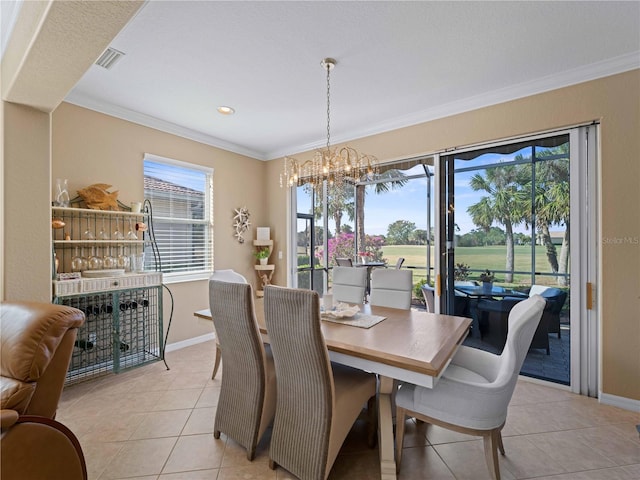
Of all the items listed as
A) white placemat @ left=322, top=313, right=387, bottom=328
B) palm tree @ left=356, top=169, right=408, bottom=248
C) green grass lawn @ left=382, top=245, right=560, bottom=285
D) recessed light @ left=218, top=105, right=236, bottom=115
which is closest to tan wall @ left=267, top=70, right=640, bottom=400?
green grass lawn @ left=382, top=245, right=560, bottom=285

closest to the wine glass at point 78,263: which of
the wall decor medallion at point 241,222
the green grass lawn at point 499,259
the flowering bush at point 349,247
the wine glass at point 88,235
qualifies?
the wine glass at point 88,235

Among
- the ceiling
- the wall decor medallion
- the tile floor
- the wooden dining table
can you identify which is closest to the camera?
the wooden dining table

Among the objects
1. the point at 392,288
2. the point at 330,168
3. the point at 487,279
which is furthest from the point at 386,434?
the point at 487,279

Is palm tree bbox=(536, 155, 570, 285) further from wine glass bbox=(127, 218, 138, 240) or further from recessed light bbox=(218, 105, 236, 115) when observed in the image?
wine glass bbox=(127, 218, 138, 240)

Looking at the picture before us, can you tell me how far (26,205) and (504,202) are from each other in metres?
4.06

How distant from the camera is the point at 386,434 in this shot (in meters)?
1.73

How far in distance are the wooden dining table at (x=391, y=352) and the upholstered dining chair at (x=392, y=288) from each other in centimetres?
67

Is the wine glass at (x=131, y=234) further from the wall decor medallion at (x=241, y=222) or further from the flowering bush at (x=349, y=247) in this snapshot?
the flowering bush at (x=349, y=247)

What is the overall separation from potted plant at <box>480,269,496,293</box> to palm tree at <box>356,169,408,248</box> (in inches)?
94.3

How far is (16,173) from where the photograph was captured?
7.26 ft

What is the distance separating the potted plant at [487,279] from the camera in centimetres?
317

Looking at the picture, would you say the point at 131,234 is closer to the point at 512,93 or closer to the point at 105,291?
the point at 105,291

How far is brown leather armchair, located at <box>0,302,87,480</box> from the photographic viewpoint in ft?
4.29

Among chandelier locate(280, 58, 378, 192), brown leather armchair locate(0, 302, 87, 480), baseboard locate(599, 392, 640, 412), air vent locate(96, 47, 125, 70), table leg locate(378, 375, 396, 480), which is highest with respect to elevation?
air vent locate(96, 47, 125, 70)
